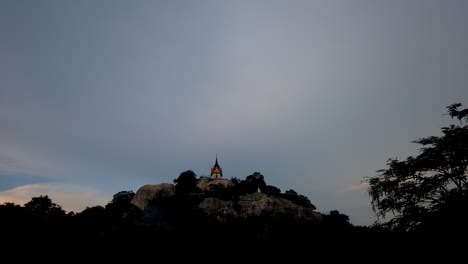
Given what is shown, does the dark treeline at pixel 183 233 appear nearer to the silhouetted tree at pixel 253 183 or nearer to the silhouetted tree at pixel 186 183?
the silhouetted tree at pixel 186 183

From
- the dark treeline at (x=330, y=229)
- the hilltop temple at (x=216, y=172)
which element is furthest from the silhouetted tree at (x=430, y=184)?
the hilltop temple at (x=216, y=172)

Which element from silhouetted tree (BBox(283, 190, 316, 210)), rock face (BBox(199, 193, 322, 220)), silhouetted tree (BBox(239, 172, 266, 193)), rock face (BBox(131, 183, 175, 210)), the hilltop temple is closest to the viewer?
rock face (BBox(199, 193, 322, 220))

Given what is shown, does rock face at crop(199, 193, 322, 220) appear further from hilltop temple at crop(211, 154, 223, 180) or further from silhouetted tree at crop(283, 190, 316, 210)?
hilltop temple at crop(211, 154, 223, 180)

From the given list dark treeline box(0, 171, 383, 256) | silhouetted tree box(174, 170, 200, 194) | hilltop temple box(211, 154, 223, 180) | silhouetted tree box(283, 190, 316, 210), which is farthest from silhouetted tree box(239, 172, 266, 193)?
dark treeline box(0, 171, 383, 256)

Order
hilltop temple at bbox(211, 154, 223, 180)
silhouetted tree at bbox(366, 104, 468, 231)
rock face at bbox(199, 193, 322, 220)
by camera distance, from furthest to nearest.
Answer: hilltop temple at bbox(211, 154, 223, 180)
rock face at bbox(199, 193, 322, 220)
silhouetted tree at bbox(366, 104, 468, 231)

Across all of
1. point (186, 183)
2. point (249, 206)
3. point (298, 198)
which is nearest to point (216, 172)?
point (186, 183)

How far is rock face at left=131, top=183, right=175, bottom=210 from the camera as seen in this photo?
93.0m

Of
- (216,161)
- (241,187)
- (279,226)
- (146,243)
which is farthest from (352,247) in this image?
(216,161)

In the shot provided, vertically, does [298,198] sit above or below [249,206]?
above

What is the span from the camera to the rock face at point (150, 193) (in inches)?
3661

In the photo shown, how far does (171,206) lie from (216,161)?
5776cm

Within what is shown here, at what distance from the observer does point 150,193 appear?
9506cm

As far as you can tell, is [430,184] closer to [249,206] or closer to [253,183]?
[249,206]

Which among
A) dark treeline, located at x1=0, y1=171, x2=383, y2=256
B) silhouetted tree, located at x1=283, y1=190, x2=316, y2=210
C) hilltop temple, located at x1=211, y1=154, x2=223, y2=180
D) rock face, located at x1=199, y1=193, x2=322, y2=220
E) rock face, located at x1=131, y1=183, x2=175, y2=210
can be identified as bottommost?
dark treeline, located at x1=0, y1=171, x2=383, y2=256
